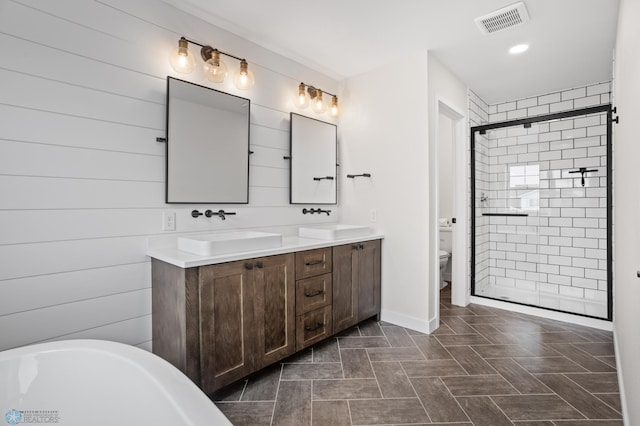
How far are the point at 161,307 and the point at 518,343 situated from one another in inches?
111

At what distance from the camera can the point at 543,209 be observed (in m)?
3.54

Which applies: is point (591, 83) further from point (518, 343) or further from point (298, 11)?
point (298, 11)

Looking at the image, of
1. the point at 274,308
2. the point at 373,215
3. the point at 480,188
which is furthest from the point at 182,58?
the point at 480,188

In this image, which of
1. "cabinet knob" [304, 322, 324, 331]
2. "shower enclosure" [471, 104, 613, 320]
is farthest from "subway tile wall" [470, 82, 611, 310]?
"cabinet knob" [304, 322, 324, 331]

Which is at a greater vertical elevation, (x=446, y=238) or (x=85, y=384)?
(x=446, y=238)

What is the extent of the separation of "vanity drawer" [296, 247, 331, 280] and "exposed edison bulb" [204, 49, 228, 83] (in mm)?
1481

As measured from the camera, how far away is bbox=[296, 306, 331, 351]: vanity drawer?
91.1 inches

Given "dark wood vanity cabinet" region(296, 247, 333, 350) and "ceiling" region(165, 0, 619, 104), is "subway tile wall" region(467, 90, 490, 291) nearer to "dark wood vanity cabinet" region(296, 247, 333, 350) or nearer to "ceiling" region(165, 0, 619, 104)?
"ceiling" region(165, 0, 619, 104)

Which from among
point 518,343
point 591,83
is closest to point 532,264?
point 518,343

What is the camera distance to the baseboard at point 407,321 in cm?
281

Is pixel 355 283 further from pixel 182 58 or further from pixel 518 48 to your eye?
pixel 518 48

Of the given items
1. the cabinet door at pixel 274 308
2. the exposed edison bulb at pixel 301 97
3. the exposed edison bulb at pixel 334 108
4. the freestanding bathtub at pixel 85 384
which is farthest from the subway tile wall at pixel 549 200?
the freestanding bathtub at pixel 85 384

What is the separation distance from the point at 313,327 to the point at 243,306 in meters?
0.72

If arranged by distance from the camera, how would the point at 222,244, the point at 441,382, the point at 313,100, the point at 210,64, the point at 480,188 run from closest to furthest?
the point at 222,244 < the point at 441,382 < the point at 210,64 < the point at 313,100 < the point at 480,188
